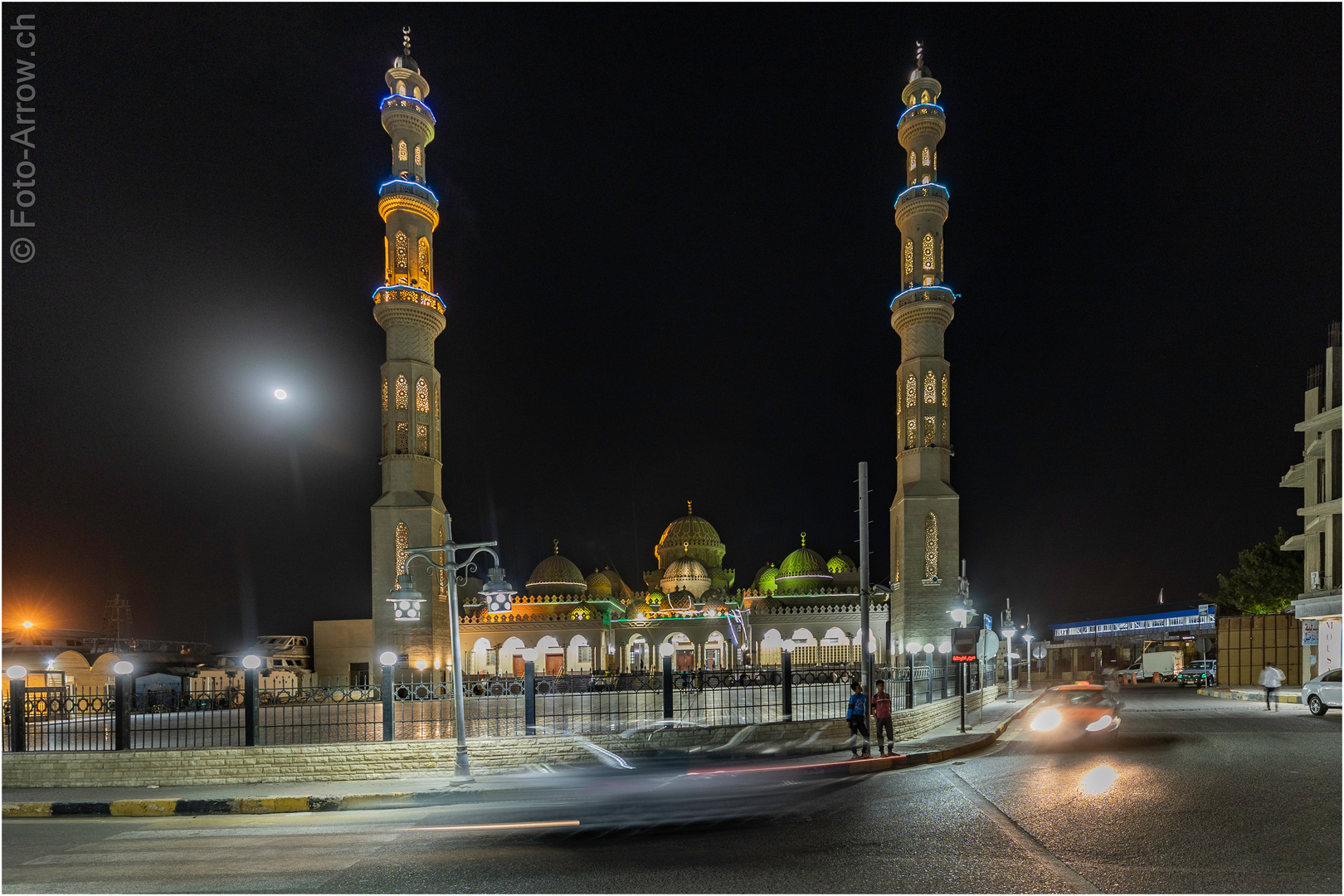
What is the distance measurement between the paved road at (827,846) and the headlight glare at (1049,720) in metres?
4.54

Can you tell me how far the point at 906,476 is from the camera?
41.1m

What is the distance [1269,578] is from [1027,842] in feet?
157

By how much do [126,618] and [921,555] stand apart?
184 ft

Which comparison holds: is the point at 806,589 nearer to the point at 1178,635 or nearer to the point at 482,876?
the point at 1178,635

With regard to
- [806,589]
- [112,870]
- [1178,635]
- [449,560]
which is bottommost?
[1178,635]

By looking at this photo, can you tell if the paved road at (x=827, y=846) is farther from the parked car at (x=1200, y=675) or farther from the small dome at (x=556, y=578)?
the small dome at (x=556, y=578)

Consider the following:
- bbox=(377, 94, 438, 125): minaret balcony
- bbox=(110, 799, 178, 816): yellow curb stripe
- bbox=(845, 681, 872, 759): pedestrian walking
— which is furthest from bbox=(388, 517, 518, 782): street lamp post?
bbox=(377, 94, 438, 125): minaret balcony

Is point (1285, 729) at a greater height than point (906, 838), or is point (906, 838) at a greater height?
point (906, 838)

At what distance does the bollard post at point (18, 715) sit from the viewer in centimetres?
1284

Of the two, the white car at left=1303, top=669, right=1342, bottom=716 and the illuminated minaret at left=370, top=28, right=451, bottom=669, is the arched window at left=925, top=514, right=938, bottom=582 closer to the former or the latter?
the white car at left=1303, top=669, right=1342, bottom=716

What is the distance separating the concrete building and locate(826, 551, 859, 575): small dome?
2835 centimetres

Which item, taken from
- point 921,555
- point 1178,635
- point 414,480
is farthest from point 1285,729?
point 1178,635

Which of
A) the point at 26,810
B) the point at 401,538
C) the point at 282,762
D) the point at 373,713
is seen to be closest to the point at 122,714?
the point at 26,810

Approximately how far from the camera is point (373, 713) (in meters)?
19.0
